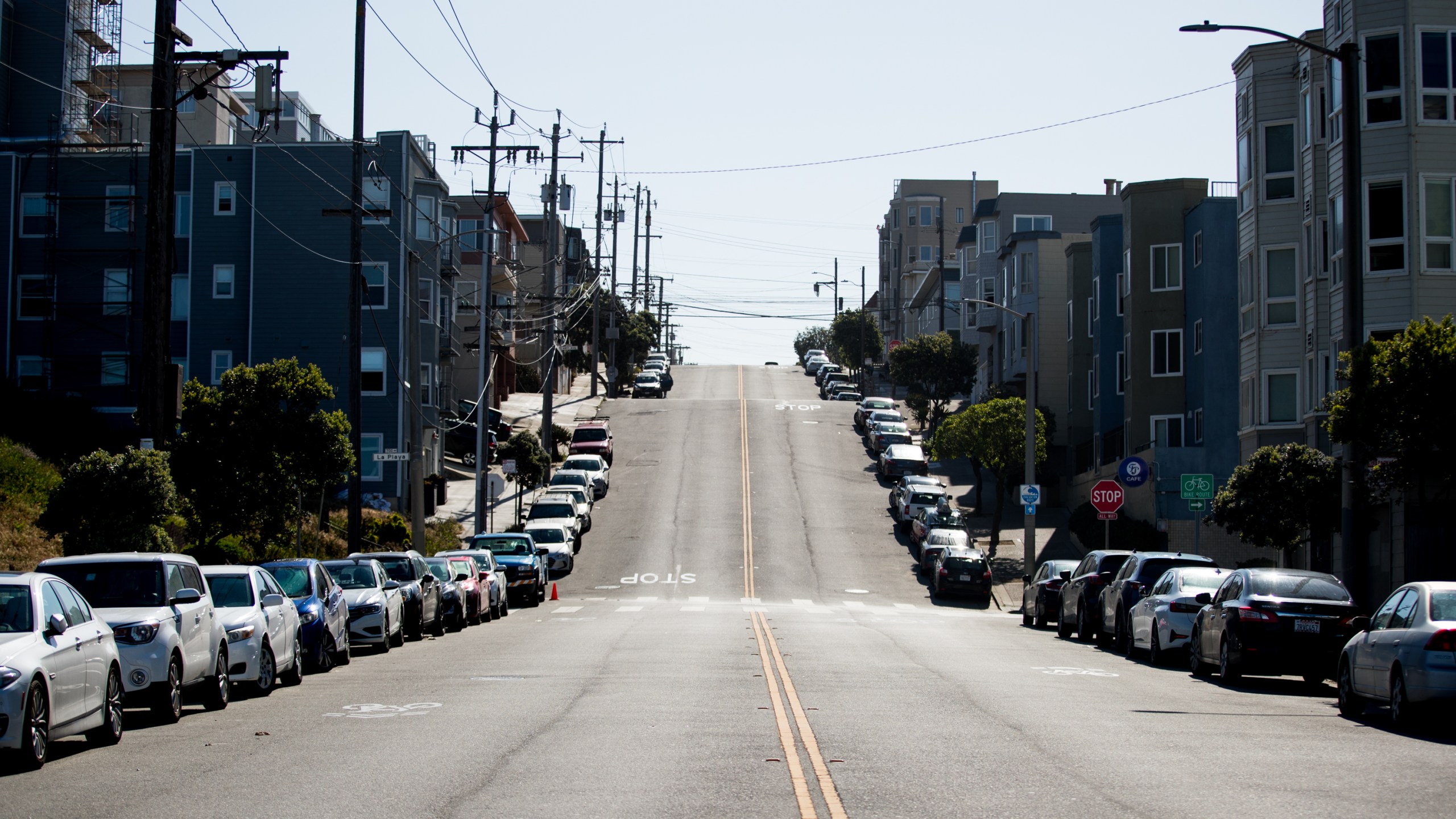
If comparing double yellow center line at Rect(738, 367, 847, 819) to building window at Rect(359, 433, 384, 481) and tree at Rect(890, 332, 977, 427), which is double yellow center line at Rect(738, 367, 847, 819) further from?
tree at Rect(890, 332, 977, 427)

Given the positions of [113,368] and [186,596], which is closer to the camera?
[186,596]

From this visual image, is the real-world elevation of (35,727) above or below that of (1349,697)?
above

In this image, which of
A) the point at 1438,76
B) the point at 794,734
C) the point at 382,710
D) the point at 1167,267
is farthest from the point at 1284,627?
the point at 1167,267

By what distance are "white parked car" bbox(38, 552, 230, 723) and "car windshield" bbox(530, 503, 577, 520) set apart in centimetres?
3149

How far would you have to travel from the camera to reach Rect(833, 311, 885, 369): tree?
12319 centimetres

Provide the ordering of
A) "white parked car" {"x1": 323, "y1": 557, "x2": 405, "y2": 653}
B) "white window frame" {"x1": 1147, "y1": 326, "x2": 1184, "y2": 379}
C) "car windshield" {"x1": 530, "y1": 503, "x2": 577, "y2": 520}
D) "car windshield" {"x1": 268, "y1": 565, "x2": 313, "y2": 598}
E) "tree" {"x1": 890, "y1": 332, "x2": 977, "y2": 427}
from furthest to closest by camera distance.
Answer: "tree" {"x1": 890, "y1": 332, "x2": 977, "y2": 427}
"white window frame" {"x1": 1147, "y1": 326, "x2": 1184, "y2": 379}
"car windshield" {"x1": 530, "y1": 503, "x2": 577, "y2": 520}
"white parked car" {"x1": 323, "y1": 557, "x2": 405, "y2": 653}
"car windshield" {"x1": 268, "y1": 565, "x2": 313, "y2": 598}

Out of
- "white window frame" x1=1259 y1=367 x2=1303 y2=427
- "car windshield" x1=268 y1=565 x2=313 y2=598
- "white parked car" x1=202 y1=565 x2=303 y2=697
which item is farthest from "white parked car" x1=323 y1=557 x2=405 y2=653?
"white window frame" x1=1259 y1=367 x2=1303 y2=427

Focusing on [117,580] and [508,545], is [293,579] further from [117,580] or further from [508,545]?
[508,545]

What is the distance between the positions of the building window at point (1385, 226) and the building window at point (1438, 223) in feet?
1.33

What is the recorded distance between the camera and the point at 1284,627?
17.6 m

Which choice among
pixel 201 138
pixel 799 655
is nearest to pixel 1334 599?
pixel 799 655

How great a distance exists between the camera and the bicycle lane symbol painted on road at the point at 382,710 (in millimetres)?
13977

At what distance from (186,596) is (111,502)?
707 cm

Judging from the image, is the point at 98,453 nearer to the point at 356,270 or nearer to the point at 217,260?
the point at 356,270
